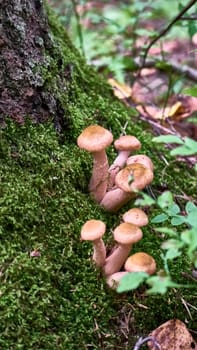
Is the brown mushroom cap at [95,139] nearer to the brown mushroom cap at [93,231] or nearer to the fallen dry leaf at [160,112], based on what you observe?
the brown mushroom cap at [93,231]

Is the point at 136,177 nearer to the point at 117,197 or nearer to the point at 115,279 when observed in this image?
the point at 117,197

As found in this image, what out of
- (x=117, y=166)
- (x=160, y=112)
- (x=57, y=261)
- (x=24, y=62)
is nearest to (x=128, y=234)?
(x=57, y=261)

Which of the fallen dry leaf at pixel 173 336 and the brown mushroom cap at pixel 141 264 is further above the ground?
the brown mushroom cap at pixel 141 264

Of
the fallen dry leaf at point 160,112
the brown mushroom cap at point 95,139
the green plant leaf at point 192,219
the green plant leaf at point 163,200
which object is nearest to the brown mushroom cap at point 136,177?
the brown mushroom cap at point 95,139

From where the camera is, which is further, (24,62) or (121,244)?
(24,62)

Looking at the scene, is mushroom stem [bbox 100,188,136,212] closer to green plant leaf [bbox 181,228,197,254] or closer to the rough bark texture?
the rough bark texture

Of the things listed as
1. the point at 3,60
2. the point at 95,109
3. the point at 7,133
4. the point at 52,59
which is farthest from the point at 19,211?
the point at 95,109
